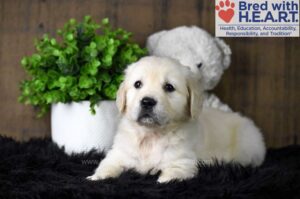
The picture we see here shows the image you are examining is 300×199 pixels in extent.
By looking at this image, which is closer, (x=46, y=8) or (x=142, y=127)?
(x=142, y=127)

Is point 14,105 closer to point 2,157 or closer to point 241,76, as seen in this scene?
point 2,157

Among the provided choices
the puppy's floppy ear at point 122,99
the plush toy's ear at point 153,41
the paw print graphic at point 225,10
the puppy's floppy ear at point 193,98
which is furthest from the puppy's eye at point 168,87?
the paw print graphic at point 225,10

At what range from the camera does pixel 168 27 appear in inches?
144

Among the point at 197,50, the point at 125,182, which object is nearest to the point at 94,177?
the point at 125,182

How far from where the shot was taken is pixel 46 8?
11.9ft

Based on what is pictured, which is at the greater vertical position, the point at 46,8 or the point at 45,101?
the point at 46,8

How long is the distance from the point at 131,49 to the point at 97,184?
1.28 meters

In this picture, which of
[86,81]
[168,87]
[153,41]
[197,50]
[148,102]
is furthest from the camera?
[153,41]

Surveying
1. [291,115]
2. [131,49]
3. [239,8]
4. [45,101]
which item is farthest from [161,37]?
[291,115]

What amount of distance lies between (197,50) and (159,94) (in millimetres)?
1068

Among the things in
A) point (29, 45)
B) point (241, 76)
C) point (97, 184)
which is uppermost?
point (29, 45)

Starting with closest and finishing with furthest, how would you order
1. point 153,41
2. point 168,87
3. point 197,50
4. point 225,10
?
point 168,87
point 197,50
point 153,41
point 225,10

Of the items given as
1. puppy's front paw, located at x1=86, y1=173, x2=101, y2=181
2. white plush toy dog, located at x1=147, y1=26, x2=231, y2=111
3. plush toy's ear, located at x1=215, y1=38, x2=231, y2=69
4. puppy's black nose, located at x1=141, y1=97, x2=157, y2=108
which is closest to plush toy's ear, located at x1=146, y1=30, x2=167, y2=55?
white plush toy dog, located at x1=147, y1=26, x2=231, y2=111

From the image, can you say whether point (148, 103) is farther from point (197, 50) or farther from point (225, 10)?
point (225, 10)
